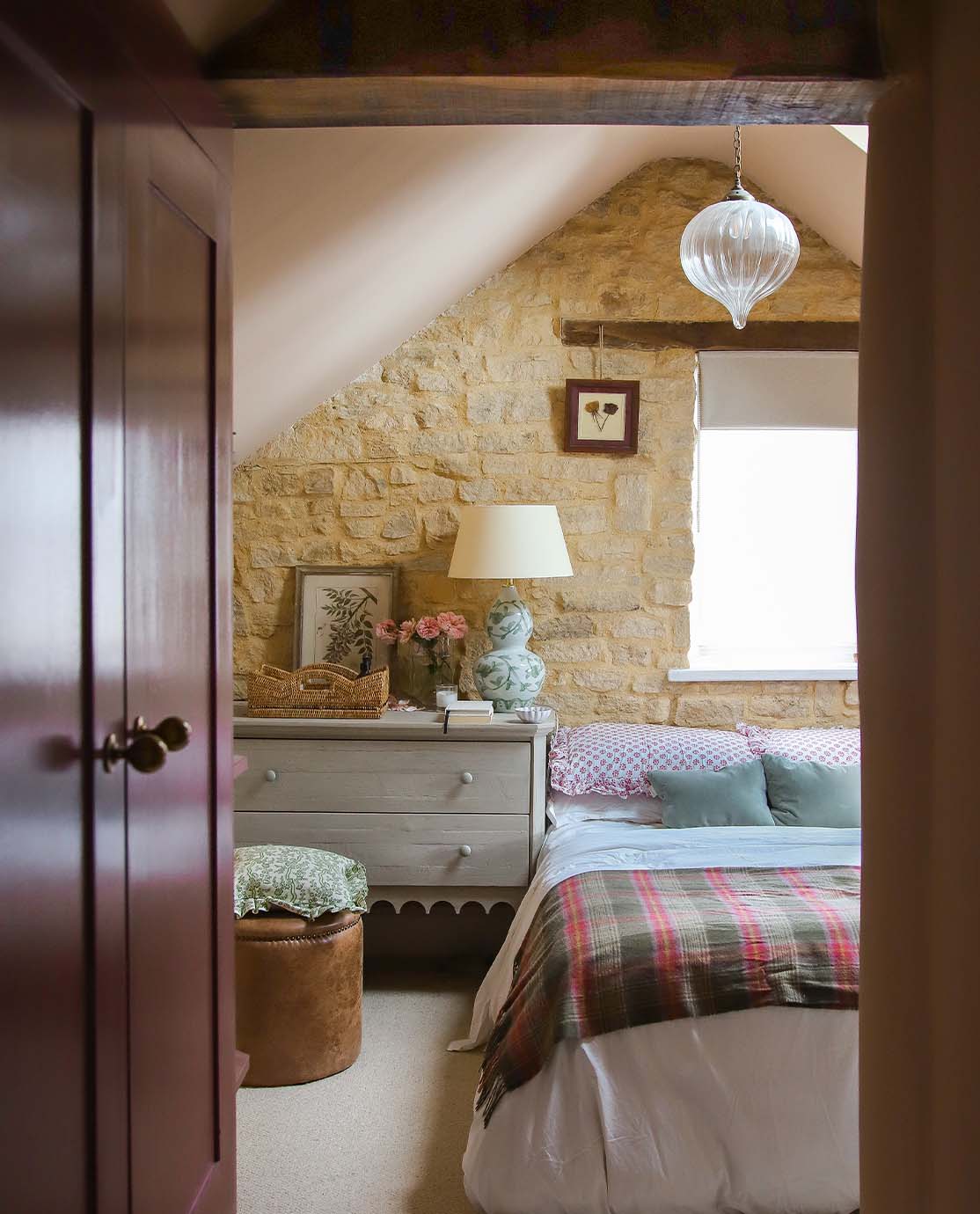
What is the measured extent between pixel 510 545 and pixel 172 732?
245 cm

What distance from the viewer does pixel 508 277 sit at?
3.97 metres

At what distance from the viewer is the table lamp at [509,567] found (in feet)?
11.8

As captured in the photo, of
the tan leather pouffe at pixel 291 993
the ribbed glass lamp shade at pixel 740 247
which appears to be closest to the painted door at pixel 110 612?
the tan leather pouffe at pixel 291 993

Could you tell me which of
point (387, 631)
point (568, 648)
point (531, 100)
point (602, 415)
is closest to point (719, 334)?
point (602, 415)

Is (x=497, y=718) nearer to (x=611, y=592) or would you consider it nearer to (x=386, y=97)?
(x=611, y=592)

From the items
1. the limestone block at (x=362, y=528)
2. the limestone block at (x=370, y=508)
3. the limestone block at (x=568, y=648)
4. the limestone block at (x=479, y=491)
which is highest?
the limestone block at (x=479, y=491)

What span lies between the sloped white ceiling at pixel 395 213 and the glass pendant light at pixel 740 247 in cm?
50

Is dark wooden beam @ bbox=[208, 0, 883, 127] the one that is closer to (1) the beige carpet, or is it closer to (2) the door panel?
(2) the door panel

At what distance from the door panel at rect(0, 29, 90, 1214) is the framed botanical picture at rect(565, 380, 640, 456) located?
2.95 m

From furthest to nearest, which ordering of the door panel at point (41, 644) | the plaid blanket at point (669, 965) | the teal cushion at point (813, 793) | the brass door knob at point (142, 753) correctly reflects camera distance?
the teal cushion at point (813, 793), the plaid blanket at point (669, 965), the brass door knob at point (142, 753), the door panel at point (41, 644)

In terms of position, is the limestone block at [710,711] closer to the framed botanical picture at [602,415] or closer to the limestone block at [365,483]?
the framed botanical picture at [602,415]

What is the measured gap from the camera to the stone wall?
397 cm

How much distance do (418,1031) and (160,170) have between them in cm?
269

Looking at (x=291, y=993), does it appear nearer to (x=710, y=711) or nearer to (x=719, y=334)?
(x=710, y=711)
